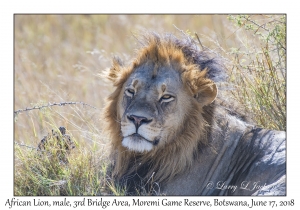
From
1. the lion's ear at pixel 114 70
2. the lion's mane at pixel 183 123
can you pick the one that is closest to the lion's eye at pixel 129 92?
the lion's mane at pixel 183 123

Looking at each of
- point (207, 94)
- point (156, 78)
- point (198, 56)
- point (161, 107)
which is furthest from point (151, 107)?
point (198, 56)

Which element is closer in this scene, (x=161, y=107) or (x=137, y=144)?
(x=137, y=144)

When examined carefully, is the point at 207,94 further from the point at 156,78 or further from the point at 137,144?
the point at 137,144

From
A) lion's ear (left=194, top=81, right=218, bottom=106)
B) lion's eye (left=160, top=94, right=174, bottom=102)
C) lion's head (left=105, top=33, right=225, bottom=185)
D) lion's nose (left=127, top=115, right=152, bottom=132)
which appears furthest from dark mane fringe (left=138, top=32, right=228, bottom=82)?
lion's nose (left=127, top=115, right=152, bottom=132)

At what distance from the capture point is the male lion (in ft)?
18.7

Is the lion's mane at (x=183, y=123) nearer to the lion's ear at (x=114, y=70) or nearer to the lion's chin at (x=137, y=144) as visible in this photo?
the lion's ear at (x=114, y=70)

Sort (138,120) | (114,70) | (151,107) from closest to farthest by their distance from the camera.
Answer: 1. (138,120)
2. (151,107)
3. (114,70)

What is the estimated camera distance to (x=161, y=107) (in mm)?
5820

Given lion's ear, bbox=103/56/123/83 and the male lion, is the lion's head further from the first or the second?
lion's ear, bbox=103/56/123/83

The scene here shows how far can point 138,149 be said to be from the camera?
5672 millimetres

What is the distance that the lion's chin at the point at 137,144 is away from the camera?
564cm

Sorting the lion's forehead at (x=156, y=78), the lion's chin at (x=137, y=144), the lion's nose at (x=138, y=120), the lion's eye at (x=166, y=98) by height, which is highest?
the lion's forehead at (x=156, y=78)

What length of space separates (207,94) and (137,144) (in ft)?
2.83

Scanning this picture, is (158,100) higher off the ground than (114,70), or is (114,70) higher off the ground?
(114,70)
